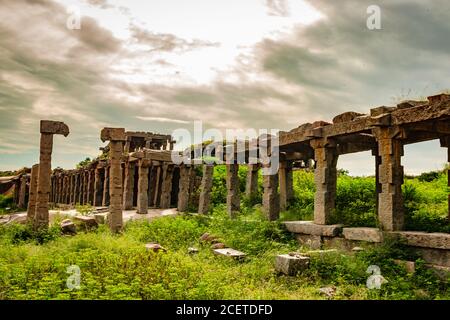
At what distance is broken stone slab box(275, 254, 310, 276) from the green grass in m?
0.19

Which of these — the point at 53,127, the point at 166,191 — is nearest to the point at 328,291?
the point at 53,127

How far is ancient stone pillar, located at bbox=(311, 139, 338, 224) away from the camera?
46.0ft

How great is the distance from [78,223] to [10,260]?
6.08m

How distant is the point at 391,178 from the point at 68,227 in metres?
11.1

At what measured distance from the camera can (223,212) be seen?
19156mm

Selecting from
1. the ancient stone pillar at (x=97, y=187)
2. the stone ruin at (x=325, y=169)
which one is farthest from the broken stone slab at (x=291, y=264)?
the ancient stone pillar at (x=97, y=187)

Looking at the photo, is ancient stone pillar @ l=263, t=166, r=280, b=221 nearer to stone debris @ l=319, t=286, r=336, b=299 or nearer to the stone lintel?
stone debris @ l=319, t=286, r=336, b=299

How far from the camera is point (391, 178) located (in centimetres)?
1160

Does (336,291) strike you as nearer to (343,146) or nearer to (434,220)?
(434,220)

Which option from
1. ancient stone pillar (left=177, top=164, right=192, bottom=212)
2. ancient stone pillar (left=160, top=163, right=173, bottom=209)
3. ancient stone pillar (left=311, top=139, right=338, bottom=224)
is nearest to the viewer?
ancient stone pillar (left=311, top=139, right=338, bottom=224)

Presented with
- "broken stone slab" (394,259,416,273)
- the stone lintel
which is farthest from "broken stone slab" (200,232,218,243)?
the stone lintel

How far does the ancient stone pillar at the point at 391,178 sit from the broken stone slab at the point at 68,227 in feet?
34.7

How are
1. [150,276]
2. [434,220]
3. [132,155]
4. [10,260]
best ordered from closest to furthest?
[150,276]
[10,260]
[434,220]
[132,155]
